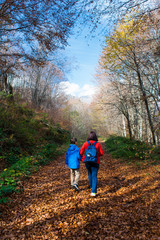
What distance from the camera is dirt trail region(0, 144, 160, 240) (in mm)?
2791

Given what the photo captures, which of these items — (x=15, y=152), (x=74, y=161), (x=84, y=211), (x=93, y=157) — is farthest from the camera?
(x=15, y=152)

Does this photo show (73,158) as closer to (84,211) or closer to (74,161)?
(74,161)

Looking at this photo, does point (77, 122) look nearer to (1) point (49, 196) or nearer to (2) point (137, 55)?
(2) point (137, 55)

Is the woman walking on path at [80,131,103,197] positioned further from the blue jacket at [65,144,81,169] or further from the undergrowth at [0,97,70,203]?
the undergrowth at [0,97,70,203]

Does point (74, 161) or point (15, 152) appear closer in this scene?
point (74, 161)

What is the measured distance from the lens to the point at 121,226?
9.64 ft

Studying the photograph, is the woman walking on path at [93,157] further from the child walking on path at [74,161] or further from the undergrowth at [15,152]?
the undergrowth at [15,152]

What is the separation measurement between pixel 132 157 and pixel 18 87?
16983 millimetres

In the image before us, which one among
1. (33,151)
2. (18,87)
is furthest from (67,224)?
(18,87)

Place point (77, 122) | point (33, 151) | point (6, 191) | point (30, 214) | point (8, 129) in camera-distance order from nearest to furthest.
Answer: point (30, 214)
point (6, 191)
point (8, 129)
point (33, 151)
point (77, 122)

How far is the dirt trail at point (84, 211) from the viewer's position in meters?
2.79

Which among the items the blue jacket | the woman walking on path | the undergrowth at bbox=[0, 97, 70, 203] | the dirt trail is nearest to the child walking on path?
the blue jacket

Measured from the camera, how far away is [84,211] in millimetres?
3477

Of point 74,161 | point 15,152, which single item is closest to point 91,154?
point 74,161
